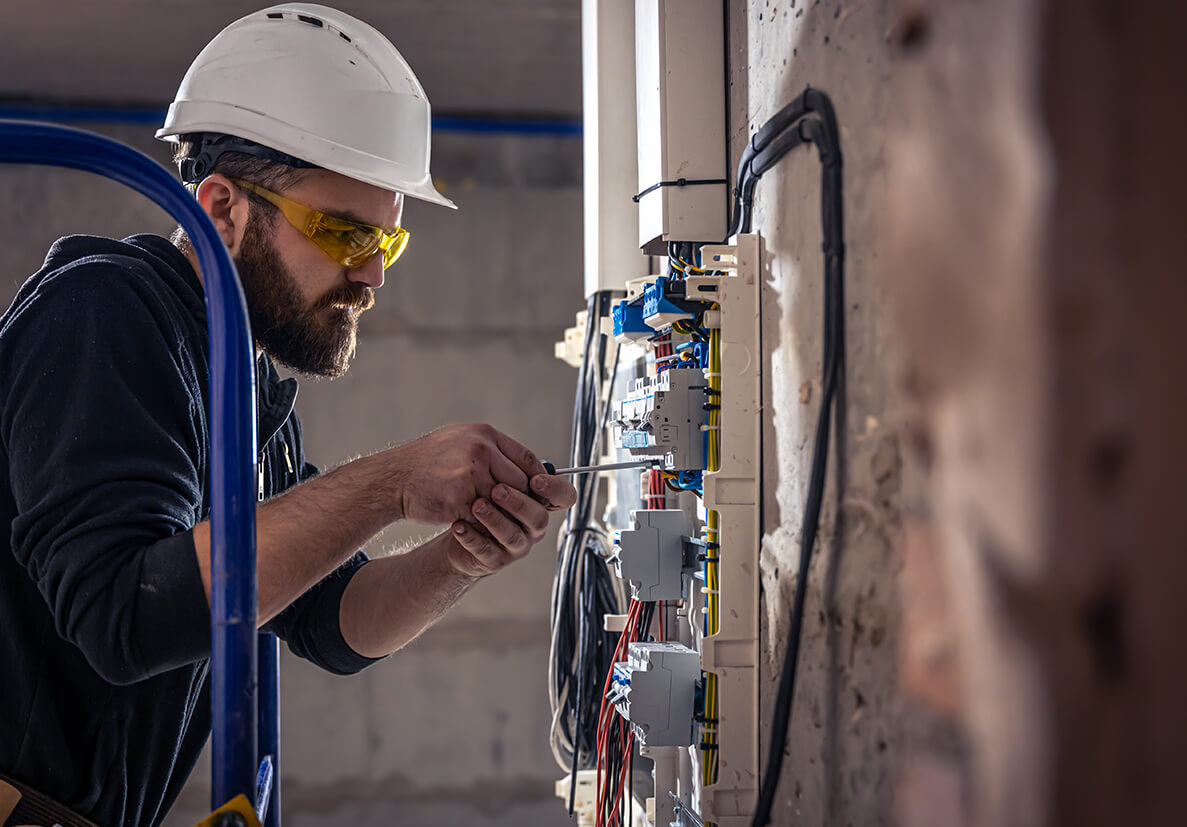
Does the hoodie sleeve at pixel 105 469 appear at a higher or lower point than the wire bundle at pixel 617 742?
higher

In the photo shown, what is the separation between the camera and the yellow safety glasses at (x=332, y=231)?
3.81 feet

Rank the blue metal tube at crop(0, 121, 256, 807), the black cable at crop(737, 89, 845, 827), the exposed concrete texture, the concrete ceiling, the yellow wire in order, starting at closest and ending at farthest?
1. the exposed concrete texture
2. the blue metal tube at crop(0, 121, 256, 807)
3. the black cable at crop(737, 89, 845, 827)
4. the yellow wire
5. the concrete ceiling

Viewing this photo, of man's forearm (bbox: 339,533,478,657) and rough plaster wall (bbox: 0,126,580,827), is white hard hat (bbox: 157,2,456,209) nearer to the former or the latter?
man's forearm (bbox: 339,533,478,657)

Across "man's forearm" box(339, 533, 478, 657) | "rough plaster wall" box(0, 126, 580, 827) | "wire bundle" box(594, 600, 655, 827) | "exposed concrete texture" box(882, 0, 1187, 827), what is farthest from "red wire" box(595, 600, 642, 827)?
"rough plaster wall" box(0, 126, 580, 827)

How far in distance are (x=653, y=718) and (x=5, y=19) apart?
2.71 metres

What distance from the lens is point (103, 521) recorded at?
2.63 ft

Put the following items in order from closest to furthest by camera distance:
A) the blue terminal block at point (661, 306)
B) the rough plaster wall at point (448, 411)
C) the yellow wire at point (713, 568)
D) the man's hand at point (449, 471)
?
the man's hand at point (449, 471) → the yellow wire at point (713, 568) → the blue terminal block at point (661, 306) → the rough plaster wall at point (448, 411)

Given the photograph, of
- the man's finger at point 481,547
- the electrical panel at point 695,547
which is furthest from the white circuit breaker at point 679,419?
the man's finger at point 481,547

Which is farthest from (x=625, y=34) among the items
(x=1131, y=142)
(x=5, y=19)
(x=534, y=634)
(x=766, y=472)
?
(x=534, y=634)

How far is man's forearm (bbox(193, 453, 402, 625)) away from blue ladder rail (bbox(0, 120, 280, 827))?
0.45 ft

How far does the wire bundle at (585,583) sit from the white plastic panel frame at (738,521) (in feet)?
2.31

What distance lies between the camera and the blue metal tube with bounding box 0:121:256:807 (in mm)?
686

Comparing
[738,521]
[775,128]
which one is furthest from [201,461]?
[775,128]

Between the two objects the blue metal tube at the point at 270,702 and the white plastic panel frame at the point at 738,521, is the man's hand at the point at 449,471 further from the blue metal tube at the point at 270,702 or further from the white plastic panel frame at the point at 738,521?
the blue metal tube at the point at 270,702
